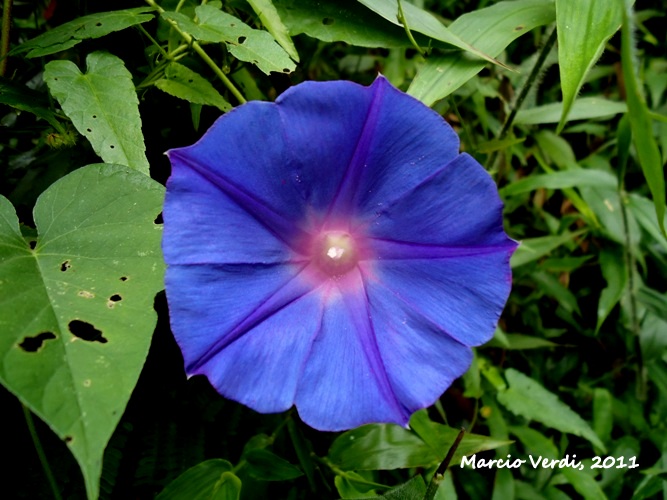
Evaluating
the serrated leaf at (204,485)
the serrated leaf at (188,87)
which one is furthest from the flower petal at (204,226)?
the serrated leaf at (204,485)

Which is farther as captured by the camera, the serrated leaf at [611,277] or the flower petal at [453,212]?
the serrated leaf at [611,277]

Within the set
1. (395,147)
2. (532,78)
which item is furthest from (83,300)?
(532,78)

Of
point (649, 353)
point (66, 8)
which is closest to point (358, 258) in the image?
point (66, 8)

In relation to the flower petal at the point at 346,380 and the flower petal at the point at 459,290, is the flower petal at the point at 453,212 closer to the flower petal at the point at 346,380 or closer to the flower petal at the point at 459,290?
the flower petal at the point at 459,290

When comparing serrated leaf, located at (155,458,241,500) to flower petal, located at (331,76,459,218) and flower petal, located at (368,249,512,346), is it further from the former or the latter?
flower petal, located at (331,76,459,218)

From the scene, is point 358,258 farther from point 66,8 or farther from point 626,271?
point 626,271

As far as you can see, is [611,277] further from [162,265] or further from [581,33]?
[162,265]
